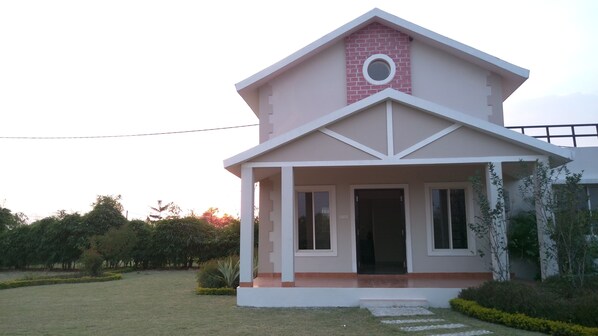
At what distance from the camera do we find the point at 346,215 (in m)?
13.4

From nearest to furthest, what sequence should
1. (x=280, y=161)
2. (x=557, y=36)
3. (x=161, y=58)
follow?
(x=280, y=161) → (x=557, y=36) → (x=161, y=58)

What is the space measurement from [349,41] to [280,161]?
4.76 metres

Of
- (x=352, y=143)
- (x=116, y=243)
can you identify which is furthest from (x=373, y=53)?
(x=116, y=243)

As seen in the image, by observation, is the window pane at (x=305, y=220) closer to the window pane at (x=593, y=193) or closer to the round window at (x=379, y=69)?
the round window at (x=379, y=69)

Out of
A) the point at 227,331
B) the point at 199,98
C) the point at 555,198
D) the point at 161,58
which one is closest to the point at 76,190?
the point at 199,98

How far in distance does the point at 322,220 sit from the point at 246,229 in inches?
132

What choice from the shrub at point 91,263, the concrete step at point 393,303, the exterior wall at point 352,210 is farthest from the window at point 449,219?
the shrub at point 91,263

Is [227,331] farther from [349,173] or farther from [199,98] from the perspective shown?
[199,98]

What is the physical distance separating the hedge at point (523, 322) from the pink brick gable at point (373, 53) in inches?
249

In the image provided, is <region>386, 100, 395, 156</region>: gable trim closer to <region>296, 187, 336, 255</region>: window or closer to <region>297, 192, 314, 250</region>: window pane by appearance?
<region>296, 187, 336, 255</region>: window

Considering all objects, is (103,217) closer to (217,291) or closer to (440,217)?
(217,291)

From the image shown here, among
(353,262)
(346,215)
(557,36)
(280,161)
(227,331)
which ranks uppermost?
(557,36)

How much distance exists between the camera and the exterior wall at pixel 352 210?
1305 cm

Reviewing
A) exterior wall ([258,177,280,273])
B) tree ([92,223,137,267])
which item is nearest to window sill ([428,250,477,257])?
exterior wall ([258,177,280,273])
